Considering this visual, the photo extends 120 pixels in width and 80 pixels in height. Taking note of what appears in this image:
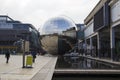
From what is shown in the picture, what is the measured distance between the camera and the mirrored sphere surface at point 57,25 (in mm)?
49469

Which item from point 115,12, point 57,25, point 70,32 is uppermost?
point 115,12

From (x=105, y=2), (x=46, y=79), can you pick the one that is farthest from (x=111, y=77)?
(x=105, y=2)

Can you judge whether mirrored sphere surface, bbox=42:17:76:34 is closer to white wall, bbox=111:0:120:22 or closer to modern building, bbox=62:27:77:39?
modern building, bbox=62:27:77:39

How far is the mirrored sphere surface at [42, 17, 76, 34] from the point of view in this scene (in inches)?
1948

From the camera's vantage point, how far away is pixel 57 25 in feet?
164

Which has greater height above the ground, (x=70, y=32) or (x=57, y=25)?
(x=57, y=25)

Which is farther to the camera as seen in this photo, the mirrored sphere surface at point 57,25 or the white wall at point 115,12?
the mirrored sphere surface at point 57,25

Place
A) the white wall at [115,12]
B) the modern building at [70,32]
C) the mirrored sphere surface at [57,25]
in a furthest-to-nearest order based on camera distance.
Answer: the modern building at [70,32]
the mirrored sphere surface at [57,25]
the white wall at [115,12]

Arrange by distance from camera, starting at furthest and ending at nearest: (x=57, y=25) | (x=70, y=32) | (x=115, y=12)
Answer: (x=70, y=32) → (x=57, y=25) → (x=115, y=12)

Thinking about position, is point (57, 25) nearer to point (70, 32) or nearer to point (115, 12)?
point (70, 32)

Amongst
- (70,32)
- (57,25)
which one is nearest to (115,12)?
(57,25)

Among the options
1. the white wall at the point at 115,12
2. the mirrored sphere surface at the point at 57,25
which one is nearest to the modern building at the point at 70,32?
the mirrored sphere surface at the point at 57,25

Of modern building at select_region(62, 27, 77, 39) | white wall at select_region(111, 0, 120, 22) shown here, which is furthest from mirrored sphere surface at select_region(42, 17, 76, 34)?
white wall at select_region(111, 0, 120, 22)

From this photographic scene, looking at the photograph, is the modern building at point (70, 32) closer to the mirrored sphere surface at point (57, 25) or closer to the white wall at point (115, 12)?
the mirrored sphere surface at point (57, 25)
